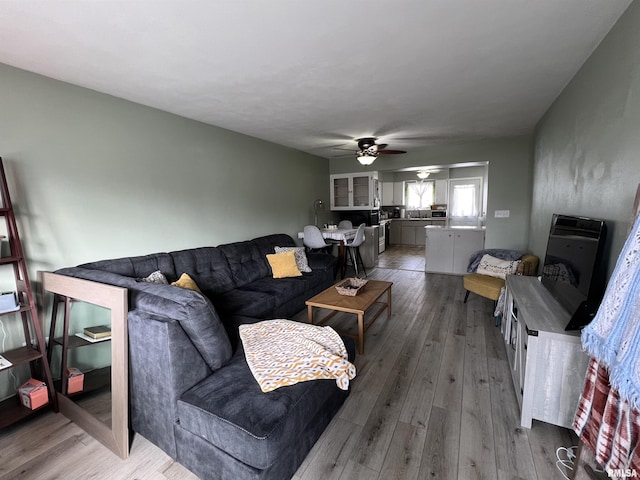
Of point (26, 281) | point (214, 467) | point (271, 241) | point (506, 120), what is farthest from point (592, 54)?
point (26, 281)

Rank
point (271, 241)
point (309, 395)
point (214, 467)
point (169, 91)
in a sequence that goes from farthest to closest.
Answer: point (271, 241), point (169, 91), point (309, 395), point (214, 467)

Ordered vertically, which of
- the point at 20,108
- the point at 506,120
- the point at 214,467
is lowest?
the point at 214,467

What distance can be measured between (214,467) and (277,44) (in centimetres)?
232

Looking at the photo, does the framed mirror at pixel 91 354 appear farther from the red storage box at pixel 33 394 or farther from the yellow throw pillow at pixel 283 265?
the yellow throw pillow at pixel 283 265

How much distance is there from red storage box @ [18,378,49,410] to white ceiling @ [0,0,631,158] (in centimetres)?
214

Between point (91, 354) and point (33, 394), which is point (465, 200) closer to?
point (91, 354)

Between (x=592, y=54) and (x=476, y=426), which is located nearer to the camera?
(x=476, y=426)

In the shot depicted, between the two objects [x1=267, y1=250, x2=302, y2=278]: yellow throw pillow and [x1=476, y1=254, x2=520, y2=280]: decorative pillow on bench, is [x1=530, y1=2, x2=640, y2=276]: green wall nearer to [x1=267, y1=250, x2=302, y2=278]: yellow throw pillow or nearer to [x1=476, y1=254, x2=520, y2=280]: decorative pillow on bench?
[x1=476, y1=254, x2=520, y2=280]: decorative pillow on bench

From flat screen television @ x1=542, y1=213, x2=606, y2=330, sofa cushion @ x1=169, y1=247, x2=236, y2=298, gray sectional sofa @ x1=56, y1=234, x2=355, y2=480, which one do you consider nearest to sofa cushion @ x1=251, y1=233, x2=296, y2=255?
sofa cushion @ x1=169, y1=247, x2=236, y2=298

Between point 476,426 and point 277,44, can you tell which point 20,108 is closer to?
point 277,44

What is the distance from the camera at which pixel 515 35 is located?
1.72 meters

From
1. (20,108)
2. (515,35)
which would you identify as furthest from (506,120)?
(20,108)

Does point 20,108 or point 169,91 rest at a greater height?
point 169,91

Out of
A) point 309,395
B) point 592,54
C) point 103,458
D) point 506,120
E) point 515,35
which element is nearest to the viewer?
point 309,395
